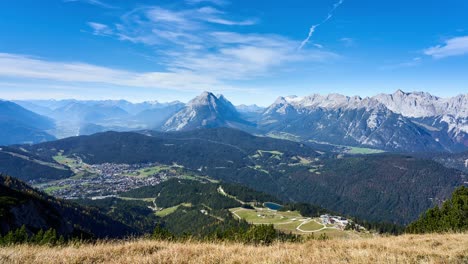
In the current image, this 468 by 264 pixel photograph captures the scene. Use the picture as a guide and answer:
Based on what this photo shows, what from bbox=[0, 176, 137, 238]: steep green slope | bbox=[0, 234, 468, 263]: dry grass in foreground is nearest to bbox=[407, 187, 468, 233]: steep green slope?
bbox=[0, 234, 468, 263]: dry grass in foreground

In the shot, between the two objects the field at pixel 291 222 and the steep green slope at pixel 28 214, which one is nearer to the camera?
the steep green slope at pixel 28 214

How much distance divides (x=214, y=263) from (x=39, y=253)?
19.0 ft

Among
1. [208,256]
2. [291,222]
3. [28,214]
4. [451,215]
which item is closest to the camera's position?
[208,256]

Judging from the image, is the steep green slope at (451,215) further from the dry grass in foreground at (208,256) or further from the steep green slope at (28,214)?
the steep green slope at (28,214)

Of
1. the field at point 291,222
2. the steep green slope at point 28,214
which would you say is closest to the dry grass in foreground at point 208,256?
the steep green slope at point 28,214

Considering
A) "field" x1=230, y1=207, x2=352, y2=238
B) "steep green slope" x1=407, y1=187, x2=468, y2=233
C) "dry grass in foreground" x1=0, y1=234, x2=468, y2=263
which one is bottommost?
"field" x1=230, y1=207, x2=352, y2=238

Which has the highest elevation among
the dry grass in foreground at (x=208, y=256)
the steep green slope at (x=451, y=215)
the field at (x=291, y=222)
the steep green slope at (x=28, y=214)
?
the dry grass in foreground at (x=208, y=256)

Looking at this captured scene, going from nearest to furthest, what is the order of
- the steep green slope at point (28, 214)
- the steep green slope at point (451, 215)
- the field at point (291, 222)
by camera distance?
the steep green slope at point (451, 215), the steep green slope at point (28, 214), the field at point (291, 222)

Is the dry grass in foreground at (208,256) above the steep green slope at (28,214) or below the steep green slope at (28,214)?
above

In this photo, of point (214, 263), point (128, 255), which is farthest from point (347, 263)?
point (128, 255)

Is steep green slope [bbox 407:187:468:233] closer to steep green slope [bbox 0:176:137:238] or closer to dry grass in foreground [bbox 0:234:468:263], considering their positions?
dry grass in foreground [bbox 0:234:468:263]

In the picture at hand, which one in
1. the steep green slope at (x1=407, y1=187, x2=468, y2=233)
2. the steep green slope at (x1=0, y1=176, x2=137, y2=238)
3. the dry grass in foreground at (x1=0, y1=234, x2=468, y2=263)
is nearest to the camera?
the dry grass in foreground at (x1=0, y1=234, x2=468, y2=263)

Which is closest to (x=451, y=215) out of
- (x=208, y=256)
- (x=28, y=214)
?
(x=208, y=256)

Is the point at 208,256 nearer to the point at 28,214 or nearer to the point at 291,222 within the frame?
the point at 28,214
